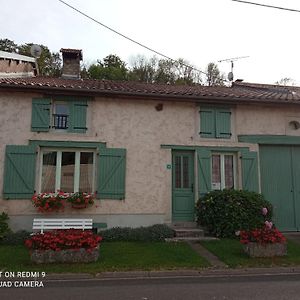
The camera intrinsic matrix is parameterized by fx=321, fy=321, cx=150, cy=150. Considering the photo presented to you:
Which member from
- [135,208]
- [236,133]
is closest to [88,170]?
[135,208]

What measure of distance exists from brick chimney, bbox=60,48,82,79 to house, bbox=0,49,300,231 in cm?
464

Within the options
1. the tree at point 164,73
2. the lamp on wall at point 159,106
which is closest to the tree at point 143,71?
the tree at point 164,73

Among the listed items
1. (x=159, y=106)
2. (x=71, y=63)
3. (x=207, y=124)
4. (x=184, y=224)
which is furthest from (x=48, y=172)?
(x=71, y=63)

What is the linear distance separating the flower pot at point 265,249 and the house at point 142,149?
10.2 ft

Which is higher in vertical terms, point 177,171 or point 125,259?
point 177,171

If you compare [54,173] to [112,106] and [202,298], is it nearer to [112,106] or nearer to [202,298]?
[112,106]

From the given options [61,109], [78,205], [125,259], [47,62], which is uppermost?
[47,62]

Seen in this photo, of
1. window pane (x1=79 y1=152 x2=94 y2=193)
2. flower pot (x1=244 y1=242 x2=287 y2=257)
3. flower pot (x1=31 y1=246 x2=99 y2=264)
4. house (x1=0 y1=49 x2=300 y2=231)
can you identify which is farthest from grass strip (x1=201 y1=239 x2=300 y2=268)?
window pane (x1=79 y1=152 x2=94 y2=193)

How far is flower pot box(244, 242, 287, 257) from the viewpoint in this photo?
756 cm

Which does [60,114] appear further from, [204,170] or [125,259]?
[125,259]

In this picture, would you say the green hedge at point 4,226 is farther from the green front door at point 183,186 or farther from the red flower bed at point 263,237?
the red flower bed at point 263,237

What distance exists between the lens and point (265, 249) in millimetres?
7613

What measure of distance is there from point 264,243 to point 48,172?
6540 mm

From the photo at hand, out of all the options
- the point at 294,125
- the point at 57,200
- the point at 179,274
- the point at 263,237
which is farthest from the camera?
the point at 294,125
